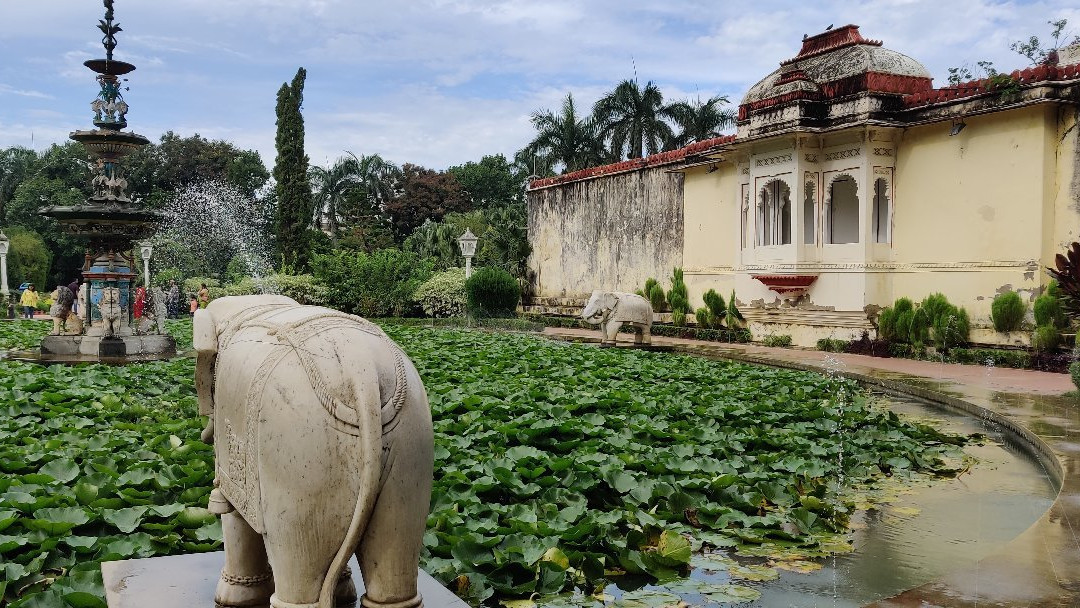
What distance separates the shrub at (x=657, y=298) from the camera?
1802 cm

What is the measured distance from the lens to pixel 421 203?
3925 cm

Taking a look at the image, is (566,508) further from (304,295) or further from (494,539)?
(304,295)

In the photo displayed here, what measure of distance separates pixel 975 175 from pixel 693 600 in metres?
11.3

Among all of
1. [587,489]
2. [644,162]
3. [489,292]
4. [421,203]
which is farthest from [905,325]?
[421,203]

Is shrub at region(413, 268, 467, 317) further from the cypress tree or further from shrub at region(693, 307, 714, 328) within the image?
shrub at region(693, 307, 714, 328)

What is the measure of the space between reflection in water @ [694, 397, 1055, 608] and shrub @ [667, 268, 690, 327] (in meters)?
11.2

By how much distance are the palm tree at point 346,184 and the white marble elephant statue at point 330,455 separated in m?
38.0

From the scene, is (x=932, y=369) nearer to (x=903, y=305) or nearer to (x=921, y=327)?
(x=921, y=327)

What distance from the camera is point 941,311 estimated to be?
12.2 meters

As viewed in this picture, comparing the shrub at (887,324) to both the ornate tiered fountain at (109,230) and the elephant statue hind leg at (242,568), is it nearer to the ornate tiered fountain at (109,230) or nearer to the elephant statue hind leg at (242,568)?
the ornate tiered fountain at (109,230)

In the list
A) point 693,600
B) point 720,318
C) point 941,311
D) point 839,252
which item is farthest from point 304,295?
point 693,600

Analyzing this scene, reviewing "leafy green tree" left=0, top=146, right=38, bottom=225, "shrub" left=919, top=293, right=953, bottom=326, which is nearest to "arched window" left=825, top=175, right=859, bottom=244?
"shrub" left=919, top=293, right=953, bottom=326

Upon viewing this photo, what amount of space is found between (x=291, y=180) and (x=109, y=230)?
17.2 m

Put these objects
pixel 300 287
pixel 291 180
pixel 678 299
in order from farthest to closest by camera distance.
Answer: pixel 291 180 < pixel 300 287 < pixel 678 299
